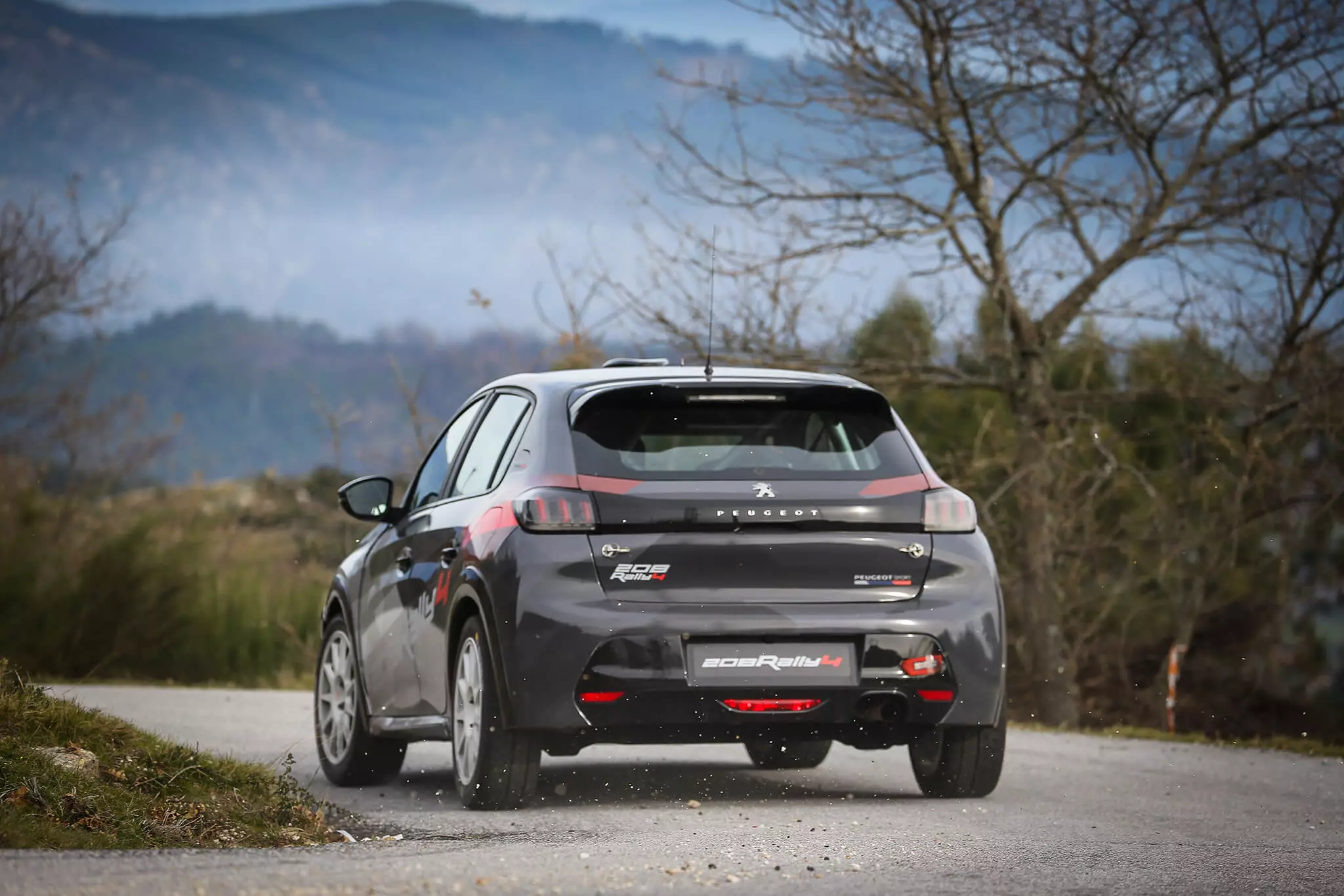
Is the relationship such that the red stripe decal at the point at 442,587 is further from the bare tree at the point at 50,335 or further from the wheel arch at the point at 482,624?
the bare tree at the point at 50,335

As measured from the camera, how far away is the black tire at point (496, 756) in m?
7.77

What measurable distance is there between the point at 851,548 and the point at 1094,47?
507 inches

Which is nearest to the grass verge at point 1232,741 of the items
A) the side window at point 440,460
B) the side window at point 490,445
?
the side window at point 440,460

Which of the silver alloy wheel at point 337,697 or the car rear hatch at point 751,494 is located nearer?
the car rear hatch at point 751,494

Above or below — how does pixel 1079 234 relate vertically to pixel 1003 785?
above

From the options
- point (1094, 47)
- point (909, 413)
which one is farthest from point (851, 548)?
point (909, 413)

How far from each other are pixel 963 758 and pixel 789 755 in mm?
2309

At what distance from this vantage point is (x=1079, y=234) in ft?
70.6

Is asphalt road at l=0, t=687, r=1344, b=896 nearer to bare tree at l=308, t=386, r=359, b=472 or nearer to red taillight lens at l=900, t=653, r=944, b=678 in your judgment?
red taillight lens at l=900, t=653, r=944, b=678

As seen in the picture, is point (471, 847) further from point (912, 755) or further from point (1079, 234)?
point (1079, 234)

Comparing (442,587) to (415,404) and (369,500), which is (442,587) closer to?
(369,500)

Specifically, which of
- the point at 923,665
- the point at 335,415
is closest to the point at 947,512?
the point at 923,665

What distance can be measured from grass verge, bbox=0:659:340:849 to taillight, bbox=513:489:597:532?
1393 millimetres

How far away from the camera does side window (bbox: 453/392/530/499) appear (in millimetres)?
8438
